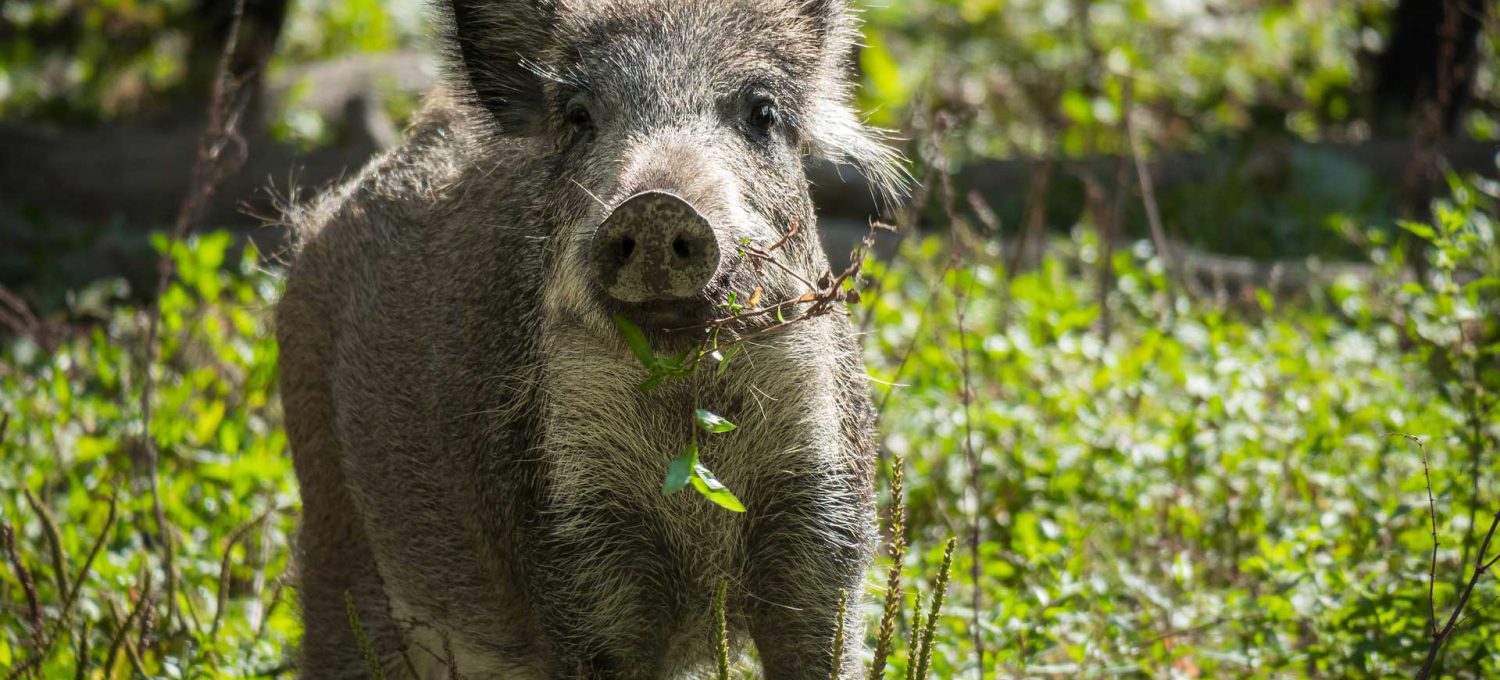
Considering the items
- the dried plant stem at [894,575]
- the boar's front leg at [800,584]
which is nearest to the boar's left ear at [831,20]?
the boar's front leg at [800,584]

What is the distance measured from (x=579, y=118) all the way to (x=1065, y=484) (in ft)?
7.77

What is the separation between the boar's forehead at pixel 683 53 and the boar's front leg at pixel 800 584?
1.02 meters

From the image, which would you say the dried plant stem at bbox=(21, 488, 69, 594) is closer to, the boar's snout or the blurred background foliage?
the blurred background foliage

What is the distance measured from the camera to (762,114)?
146 inches

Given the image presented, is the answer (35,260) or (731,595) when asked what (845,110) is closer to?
(731,595)

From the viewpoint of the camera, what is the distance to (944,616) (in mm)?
4305

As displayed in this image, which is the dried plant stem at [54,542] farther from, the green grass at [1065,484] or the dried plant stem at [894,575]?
the dried plant stem at [894,575]

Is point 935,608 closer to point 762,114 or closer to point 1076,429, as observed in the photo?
point 762,114

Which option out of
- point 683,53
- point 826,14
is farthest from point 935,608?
point 826,14

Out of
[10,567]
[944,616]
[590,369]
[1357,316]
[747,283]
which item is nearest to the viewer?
[747,283]

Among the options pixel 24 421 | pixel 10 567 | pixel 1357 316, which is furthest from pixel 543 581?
pixel 1357 316

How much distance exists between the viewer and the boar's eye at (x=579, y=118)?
374cm

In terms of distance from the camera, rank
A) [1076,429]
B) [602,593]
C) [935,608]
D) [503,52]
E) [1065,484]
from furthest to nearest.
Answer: [1076,429], [1065,484], [503,52], [602,593], [935,608]

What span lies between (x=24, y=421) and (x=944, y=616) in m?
3.36
